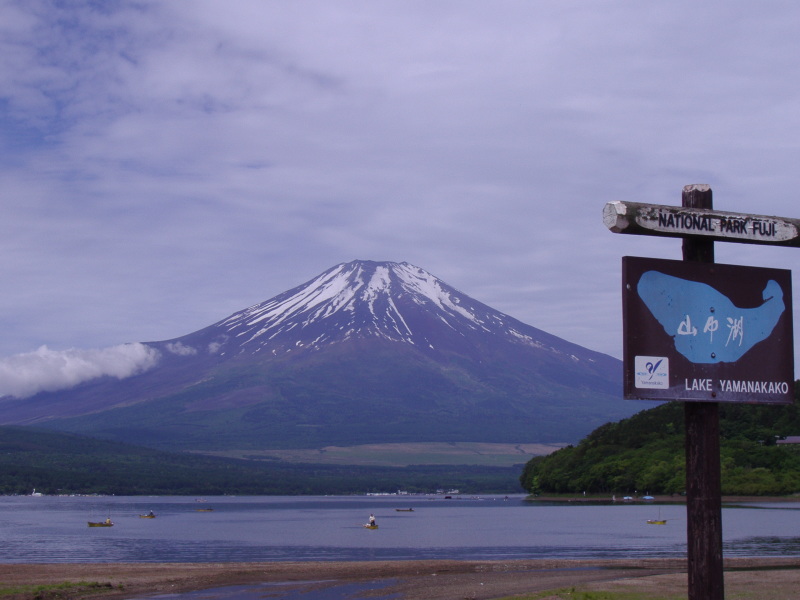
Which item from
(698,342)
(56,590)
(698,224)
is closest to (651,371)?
(698,342)

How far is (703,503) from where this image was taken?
9.68 metres

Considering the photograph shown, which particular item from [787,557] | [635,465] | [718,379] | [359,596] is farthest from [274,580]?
[635,465]

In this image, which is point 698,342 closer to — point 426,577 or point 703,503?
point 703,503

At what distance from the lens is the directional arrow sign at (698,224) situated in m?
9.71

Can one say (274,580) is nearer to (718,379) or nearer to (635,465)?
(718,379)

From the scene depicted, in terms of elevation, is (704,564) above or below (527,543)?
above

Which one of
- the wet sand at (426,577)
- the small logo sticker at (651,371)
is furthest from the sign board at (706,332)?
the wet sand at (426,577)

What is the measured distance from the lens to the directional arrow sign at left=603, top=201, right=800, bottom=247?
9711 millimetres

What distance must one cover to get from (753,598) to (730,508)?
274ft

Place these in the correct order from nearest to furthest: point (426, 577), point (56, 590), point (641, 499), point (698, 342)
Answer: point (698, 342) → point (56, 590) → point (426, 577) → point (641, 499)

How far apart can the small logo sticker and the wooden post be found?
47 cm

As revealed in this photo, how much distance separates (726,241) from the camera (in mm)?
10242

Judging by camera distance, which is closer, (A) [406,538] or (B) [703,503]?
(B) [703,503]

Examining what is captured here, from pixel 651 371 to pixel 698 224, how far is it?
5.17 ft
